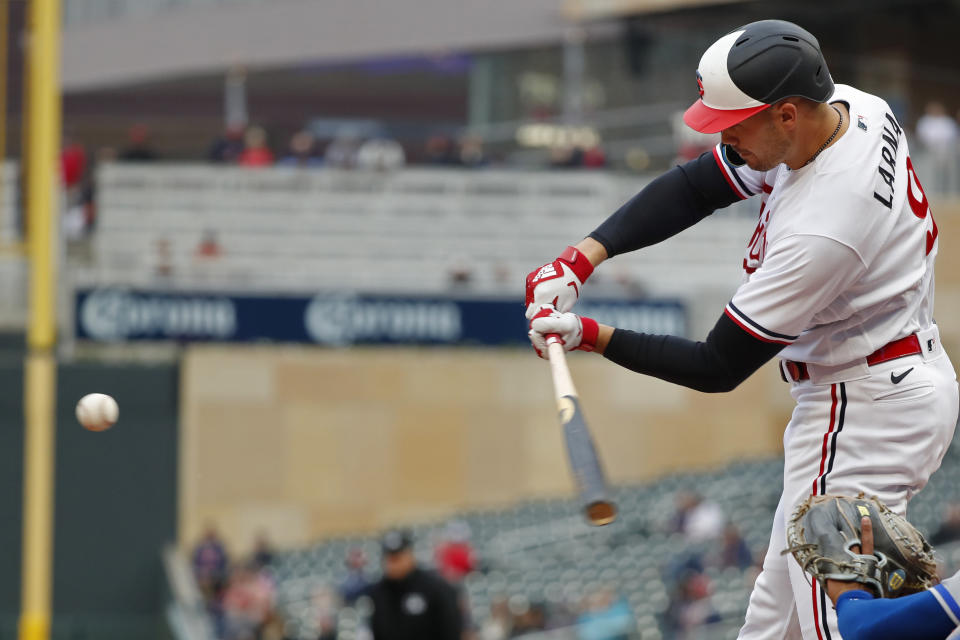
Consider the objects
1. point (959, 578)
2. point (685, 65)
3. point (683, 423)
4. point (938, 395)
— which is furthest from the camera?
point (685, 65)

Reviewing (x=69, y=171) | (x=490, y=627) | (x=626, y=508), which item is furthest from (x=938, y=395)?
(x=69, y=171)

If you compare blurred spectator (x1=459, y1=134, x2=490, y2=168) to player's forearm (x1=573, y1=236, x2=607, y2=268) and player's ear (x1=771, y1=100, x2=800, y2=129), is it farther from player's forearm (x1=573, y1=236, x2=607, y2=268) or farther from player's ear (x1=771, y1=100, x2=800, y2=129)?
player's ear (x1=771, y1=100, x2=800, y2=129)

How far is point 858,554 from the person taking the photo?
2922 millimetres

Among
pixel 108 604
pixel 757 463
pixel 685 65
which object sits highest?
pixel 685 65

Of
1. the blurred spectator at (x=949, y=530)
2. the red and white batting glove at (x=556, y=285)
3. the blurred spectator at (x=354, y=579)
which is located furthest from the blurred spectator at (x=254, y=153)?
the red and white batting glove at (x=556, y=285)

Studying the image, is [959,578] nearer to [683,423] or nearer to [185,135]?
[683,423]

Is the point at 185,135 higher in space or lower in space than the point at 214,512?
higher

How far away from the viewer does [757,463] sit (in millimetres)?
17203

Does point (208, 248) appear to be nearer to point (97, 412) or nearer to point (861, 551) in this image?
point (97, 412)

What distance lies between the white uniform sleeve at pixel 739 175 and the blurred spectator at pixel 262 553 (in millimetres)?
12141

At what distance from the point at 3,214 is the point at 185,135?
1727 centimetres

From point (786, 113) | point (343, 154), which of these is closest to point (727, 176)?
point (786, 113)

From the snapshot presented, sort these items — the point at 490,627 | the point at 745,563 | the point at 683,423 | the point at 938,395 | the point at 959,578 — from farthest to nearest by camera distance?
the point at 683,423
the point at 745,563
the point at 490,627
the point at 938,395
the point at 959,578

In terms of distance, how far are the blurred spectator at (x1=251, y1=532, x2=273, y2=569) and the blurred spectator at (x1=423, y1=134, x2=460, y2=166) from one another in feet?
17.0
